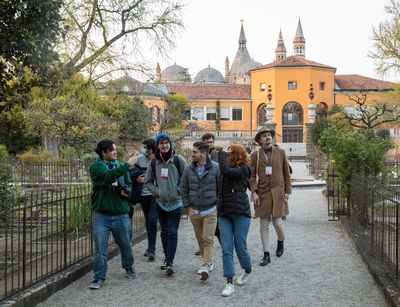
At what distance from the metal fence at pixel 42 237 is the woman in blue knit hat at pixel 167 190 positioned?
1.09 m

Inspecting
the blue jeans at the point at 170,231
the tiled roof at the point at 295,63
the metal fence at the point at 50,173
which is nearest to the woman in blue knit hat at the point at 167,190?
the blue jeans at the point at 170,231

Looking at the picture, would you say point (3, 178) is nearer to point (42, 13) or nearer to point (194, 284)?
point (42, 13)

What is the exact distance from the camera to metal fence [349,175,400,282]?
6.22m

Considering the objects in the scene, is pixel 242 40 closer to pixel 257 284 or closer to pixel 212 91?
pixel 212 91

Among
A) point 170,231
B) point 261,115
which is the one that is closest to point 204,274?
point 170,231

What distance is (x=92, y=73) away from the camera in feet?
89.6

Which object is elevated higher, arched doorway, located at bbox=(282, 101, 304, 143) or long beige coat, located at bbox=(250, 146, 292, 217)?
arched doorway, located at bbox=(282, 101, 304, 143)

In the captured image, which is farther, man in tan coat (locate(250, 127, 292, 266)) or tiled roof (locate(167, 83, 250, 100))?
tiled roof (locate(167, 83, 250, 100))

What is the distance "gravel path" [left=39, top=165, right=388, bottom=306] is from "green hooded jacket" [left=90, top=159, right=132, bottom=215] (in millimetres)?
887

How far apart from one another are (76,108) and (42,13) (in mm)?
19447

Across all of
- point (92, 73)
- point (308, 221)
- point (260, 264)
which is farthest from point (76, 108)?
point (260, 264)

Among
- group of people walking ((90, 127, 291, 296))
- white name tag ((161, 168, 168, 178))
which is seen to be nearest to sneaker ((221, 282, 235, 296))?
group of people walking ((90, 127, 291, 296))

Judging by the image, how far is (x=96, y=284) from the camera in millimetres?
6312

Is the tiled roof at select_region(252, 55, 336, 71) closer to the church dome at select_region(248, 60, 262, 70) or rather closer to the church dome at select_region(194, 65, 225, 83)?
the church dome at select_region(194, 65, 225, 83)
